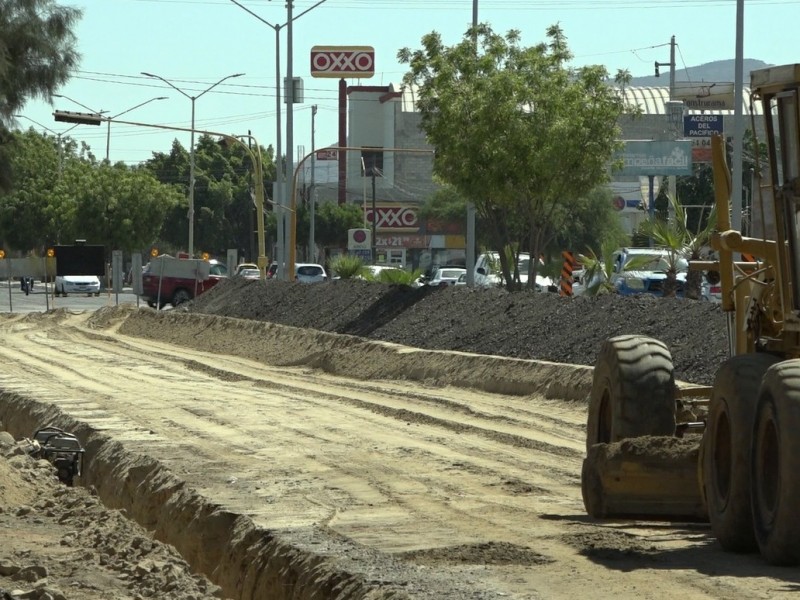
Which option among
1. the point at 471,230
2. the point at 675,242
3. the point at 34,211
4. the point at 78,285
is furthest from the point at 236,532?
the point at 34,211

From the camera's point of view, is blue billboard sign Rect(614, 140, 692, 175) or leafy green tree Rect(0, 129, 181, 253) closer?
blue billboard sign Rect(614, 140, 692, 175)

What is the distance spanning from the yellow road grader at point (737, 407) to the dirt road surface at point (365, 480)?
10.0 inches

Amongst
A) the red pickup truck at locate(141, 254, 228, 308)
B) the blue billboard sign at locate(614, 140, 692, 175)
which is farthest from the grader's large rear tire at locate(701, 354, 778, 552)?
the blue billboard sign at locate(614, 140, 692, 175)

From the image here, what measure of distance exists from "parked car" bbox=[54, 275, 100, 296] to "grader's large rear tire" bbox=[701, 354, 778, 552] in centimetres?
6187

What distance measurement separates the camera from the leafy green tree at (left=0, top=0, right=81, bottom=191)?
1391 inches

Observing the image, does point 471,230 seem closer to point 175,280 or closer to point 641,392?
point 175,280

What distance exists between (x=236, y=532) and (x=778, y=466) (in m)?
4.54

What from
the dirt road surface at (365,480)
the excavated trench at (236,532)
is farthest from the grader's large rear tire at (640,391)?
the excavated trench at (236,532)

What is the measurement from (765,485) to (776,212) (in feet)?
5.88

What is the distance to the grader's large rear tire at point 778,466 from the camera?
6953 millimetres

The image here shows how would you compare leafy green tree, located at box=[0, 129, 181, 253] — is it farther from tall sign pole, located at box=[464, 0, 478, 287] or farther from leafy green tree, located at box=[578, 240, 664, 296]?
leafy green tree, located at box=[578, 240, 664, 296]

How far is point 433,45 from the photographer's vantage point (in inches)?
1339

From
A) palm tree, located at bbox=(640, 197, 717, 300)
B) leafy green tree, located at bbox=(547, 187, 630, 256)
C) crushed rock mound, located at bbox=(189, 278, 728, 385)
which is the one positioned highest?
leafy green tree, located at bbox=(547, 187, 630, 256)

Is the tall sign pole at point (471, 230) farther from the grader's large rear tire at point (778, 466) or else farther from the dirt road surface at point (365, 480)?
the grader's large rear tire at point (778, 466)
